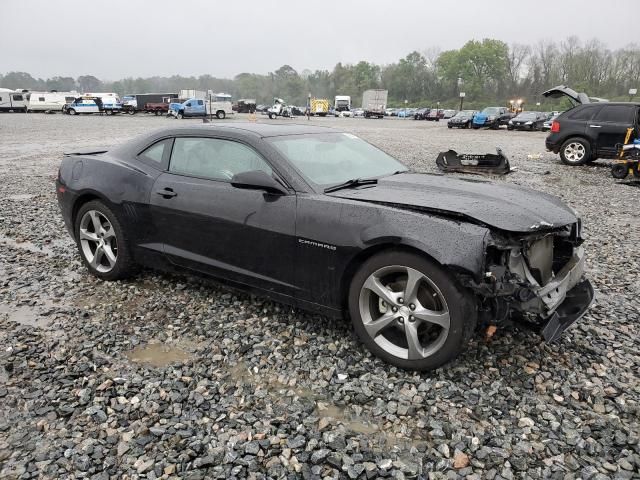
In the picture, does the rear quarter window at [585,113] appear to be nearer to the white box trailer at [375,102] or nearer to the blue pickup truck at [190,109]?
the blue pickup truck at [190,109]

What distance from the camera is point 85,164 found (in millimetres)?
4512

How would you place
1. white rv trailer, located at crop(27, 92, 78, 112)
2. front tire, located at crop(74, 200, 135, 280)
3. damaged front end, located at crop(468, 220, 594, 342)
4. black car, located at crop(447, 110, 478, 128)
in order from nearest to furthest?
damaged front end, located at crop(468, 220, 594, 342), front tire, located at crop(74, 200, 135, 280), black car, located at crop(447, 110, 478, 128), white rv trailer, located at crop(27, 92, 78, 112)

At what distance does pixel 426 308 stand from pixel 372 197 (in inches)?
31.6

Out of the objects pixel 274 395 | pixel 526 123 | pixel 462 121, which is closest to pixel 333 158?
pixel 274 395

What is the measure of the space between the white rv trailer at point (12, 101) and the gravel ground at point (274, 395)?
53946mm

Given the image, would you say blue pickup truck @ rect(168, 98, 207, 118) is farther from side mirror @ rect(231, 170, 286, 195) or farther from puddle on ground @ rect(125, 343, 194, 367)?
puddle on ground @ rect(125, 343, 194, 367)

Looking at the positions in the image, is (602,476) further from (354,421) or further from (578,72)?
(578,72)

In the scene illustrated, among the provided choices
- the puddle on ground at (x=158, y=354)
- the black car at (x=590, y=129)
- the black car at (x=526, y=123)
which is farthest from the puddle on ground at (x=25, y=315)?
the black car at (x=526, y=123)

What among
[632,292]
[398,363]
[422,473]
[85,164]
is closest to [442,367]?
[398,363]

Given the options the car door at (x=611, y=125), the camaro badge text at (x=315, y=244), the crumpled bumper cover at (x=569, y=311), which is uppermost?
the car door at (x=611, y=125)

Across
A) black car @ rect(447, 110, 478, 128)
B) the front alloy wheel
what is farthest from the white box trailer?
the front alloy wheel

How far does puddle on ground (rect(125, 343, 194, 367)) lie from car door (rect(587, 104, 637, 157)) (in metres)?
12.5

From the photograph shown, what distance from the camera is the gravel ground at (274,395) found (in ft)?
7.59

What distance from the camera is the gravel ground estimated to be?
231 centimetres
